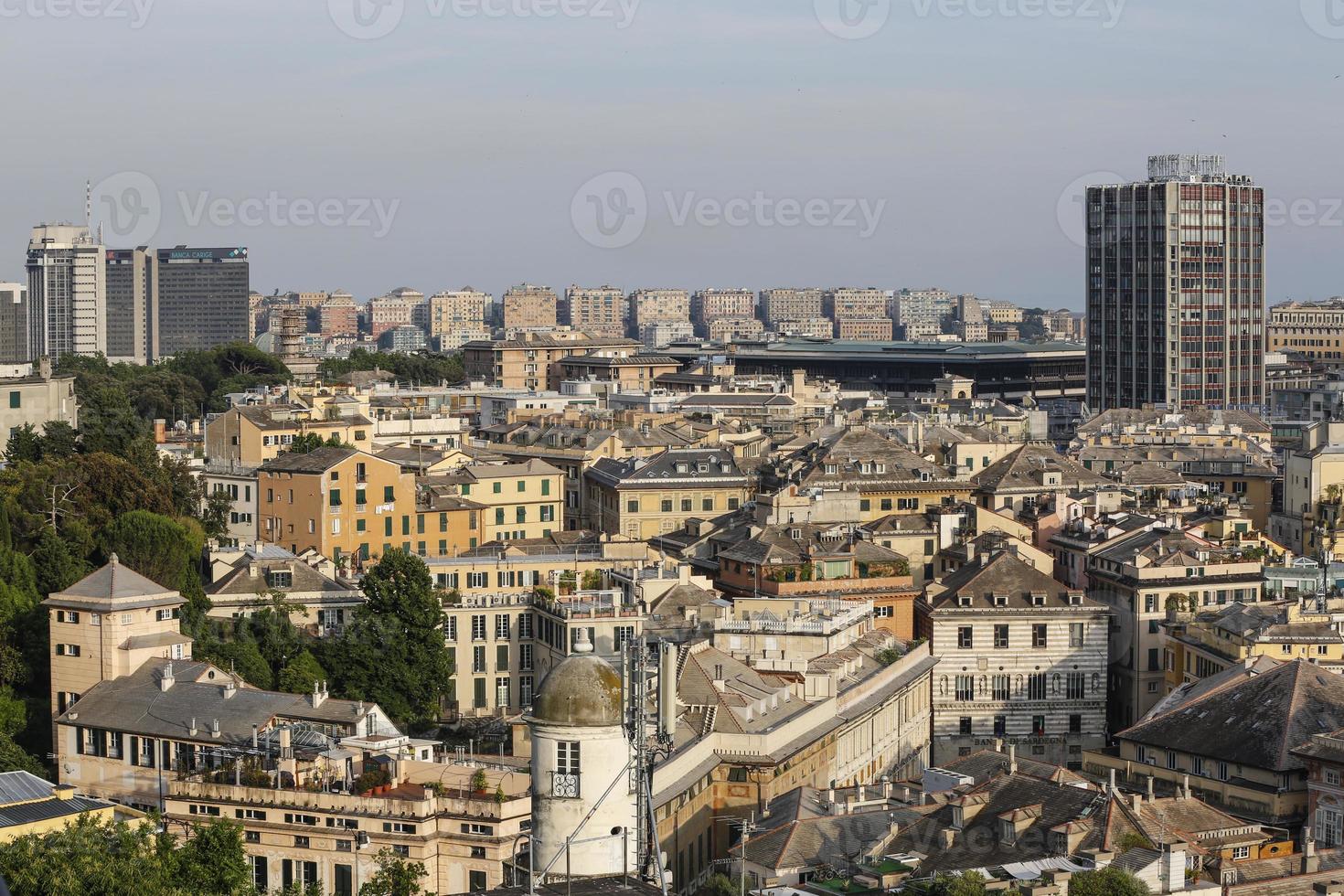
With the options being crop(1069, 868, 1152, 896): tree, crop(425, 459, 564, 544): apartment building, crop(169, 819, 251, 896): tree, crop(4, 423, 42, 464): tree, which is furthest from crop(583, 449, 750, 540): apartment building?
crop(1069, 868, 1152, 896): tree

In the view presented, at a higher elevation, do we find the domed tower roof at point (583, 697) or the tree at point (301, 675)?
the domed tower roof at point (583, 697)

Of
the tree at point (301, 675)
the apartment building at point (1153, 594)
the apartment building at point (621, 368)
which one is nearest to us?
the tree at point (301, 675)

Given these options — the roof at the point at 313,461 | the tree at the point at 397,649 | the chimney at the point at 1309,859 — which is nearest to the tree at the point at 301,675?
the tree at the point at 397,649

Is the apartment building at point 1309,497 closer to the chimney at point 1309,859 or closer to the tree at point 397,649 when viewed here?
the tree at point 397,649

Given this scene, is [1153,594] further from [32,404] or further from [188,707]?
[32,404]

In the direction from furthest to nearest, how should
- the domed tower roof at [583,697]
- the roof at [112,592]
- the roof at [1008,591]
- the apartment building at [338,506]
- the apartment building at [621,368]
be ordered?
the apartment building at [621,368], the apartment building at [338,506], the roof at [1008,591], the roof at [112,592], the domed tower roof at [583,697]

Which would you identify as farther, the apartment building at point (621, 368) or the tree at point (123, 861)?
the apartment building at point (621, 368)

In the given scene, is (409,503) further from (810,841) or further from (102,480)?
(810,841)

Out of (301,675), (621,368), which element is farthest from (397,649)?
(621,368)

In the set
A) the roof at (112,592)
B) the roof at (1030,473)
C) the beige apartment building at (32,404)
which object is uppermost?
the beige apartment building at (32,404)
